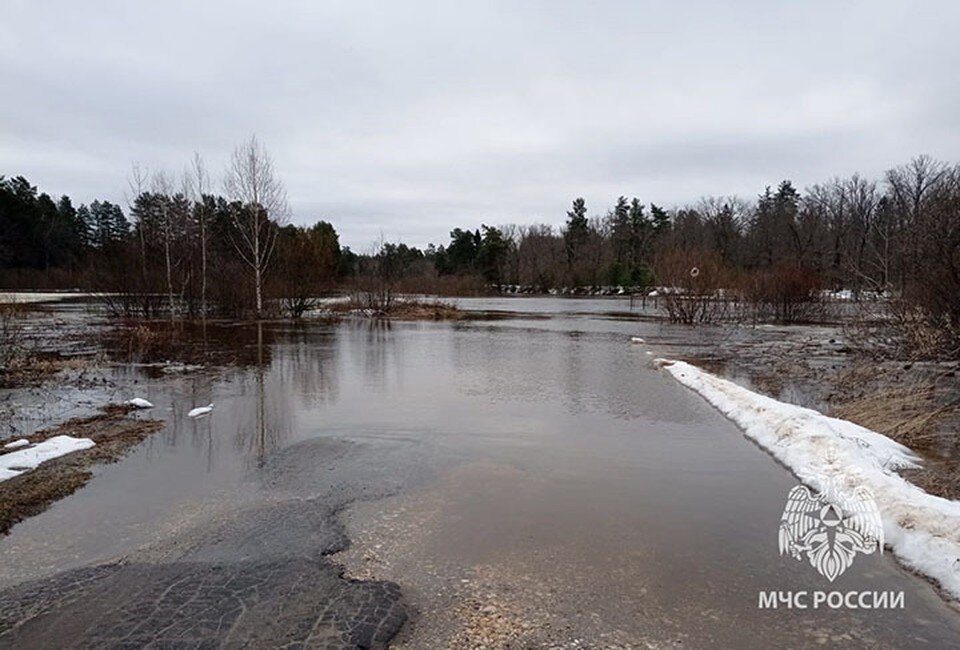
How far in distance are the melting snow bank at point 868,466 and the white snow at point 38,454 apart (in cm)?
888

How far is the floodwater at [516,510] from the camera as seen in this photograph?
13.0 feet

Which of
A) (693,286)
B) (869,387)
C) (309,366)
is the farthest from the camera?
(693,286)

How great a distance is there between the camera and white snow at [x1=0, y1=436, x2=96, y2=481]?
6865 millimetres

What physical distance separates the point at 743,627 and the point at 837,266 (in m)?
68.9

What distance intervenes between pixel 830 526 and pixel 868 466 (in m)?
1.41

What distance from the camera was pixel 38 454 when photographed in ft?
24.3

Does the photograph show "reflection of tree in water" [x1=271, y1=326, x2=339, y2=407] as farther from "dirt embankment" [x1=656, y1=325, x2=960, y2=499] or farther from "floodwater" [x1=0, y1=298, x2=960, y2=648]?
"dirt embankment" [x1=656, y1=325, x2=960, y2=499]

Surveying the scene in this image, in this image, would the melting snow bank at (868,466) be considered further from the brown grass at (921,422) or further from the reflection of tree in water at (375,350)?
the reflection of tree in water at (375,350)

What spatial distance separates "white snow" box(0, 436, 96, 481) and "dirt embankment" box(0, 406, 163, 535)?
0.35 ft

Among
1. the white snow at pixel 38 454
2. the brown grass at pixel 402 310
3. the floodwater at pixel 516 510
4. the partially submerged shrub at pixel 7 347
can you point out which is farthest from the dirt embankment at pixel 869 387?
the brown grass at pixel 402 310

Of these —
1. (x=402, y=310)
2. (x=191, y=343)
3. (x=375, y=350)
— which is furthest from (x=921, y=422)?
(x=402, y=310)

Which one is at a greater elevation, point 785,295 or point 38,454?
point 785,295

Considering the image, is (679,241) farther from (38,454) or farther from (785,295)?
(38,454)

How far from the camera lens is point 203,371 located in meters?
14.6
